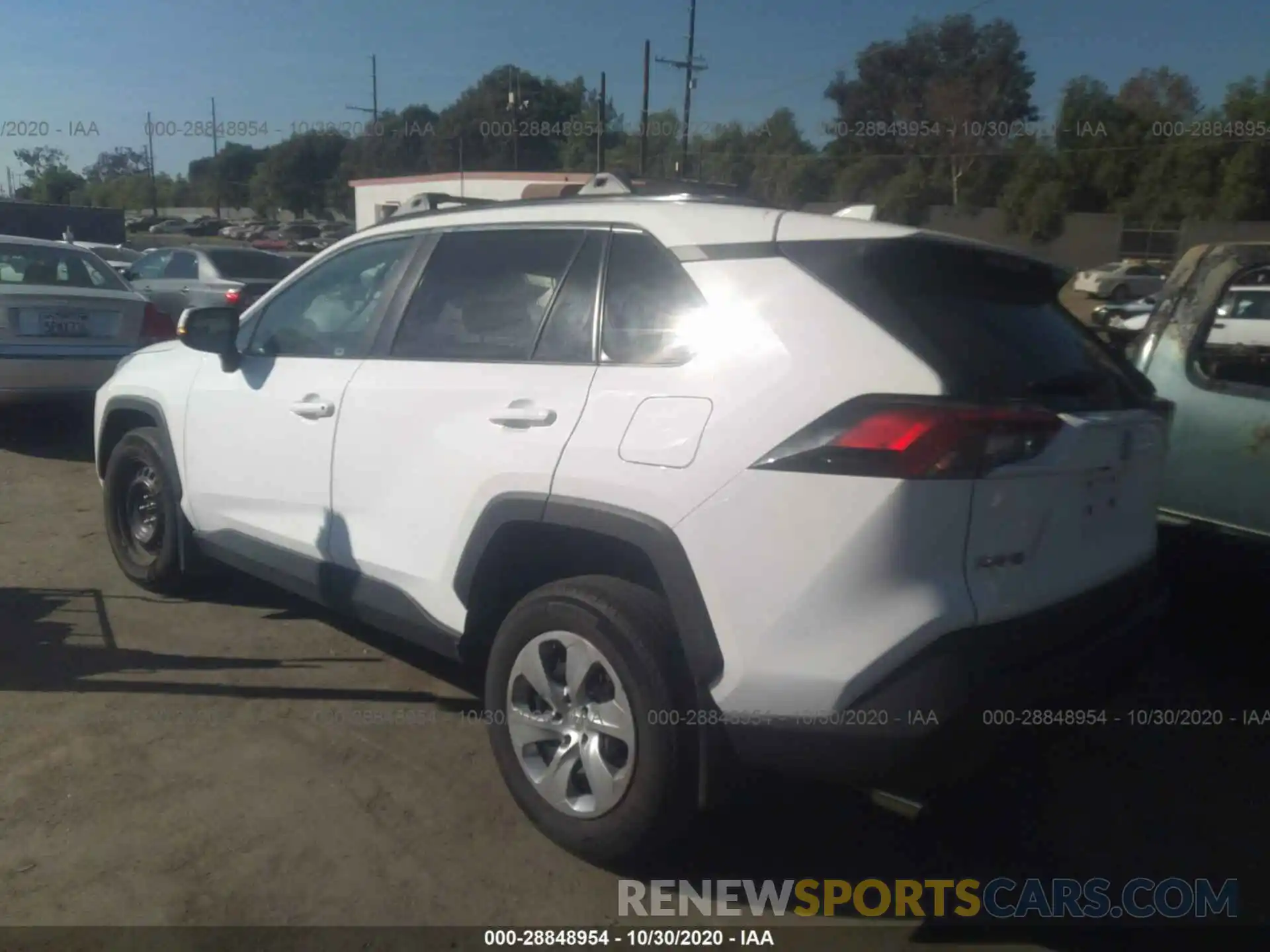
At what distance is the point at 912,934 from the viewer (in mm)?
3092

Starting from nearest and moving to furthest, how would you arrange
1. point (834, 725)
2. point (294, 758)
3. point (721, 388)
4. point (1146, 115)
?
point (834, 725) → point (721, 388) → point (294, 758) → point (1146, 115)

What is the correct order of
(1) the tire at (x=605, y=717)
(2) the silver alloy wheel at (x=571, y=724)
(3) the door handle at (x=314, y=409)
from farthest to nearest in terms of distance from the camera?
(3) the door handle at (x=314, y=409)
(2) the silver alloy wheel at (x=571, y=724)
(1) the tire at (x=605, y=717)

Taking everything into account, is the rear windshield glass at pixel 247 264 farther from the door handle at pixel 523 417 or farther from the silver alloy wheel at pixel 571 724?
the silver alloy wheel at pixel 571 724

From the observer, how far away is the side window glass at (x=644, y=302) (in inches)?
120

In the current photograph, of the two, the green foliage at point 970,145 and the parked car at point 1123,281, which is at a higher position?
the green foliage at point 970,145

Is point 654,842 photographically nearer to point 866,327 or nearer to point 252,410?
point 866,327

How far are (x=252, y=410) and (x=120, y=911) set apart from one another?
2.00 meters

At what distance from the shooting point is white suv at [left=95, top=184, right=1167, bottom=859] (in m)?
2.62

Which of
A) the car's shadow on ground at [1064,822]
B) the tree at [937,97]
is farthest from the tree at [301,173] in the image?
the car's shadow on ground at [1064,822]

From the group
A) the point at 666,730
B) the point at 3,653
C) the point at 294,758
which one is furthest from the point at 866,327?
the point at 3,653

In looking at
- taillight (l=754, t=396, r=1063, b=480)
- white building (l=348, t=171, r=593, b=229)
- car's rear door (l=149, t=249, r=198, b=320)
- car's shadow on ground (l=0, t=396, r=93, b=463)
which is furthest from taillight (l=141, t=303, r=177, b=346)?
white building (l=348, t=171, r=593, b=229)

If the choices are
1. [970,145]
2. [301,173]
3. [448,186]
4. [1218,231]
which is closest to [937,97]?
[970,145]

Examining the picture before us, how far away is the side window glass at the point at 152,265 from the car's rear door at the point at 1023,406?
14.8 metres

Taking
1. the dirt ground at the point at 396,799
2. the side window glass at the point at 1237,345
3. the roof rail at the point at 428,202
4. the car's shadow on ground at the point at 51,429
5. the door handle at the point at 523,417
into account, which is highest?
the roof rail at the point at 428,202
